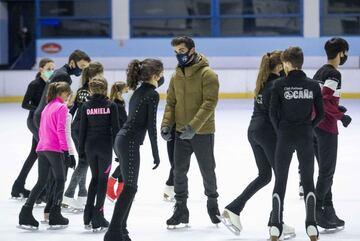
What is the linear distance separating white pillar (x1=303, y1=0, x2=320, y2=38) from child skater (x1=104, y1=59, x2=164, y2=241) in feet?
61.3

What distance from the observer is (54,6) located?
26.9 metres

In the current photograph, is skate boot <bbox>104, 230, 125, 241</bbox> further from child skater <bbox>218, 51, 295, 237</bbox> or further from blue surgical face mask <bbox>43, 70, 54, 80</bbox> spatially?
blue surgical face mask <bbox>43, 70, 54, 80</bbox>

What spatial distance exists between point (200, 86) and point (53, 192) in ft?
4.82

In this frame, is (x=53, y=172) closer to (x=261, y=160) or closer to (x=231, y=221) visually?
(x=231, y=221)

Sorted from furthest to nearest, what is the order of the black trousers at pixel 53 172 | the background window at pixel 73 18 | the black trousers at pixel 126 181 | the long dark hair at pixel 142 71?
the background window at pixel 73 18 → the black trousers at pixel 53 172 → the long dark hair at pixel 142 71 → the black trousers at pixel 126 181

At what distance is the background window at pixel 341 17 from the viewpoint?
82.8 ft

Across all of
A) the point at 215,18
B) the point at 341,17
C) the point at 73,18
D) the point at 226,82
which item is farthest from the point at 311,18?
the point at 73,18

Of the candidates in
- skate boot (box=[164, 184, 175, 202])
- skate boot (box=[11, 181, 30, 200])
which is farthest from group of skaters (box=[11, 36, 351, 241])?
skate boot (box=[164, 184, 175, 202])

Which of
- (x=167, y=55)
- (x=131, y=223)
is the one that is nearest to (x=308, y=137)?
(x=131, y=223)

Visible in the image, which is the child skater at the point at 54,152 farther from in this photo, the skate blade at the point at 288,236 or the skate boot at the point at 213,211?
the skate blade at the point at 288,236

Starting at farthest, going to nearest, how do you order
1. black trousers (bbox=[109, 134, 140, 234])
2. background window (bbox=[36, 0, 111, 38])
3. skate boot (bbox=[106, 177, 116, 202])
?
background window (bbox=[36, 0, 111, 38]) < skate boot (bbox=[106, 177, 116, 202]) < black trousers (bbox=[109, 134, 140, 234])

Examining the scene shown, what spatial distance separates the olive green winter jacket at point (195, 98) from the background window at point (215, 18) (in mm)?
18697

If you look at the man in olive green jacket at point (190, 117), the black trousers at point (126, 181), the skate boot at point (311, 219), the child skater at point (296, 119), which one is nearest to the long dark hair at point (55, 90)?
the man in olive green jacket at point (190, 117)

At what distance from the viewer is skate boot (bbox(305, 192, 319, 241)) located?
239 inches
